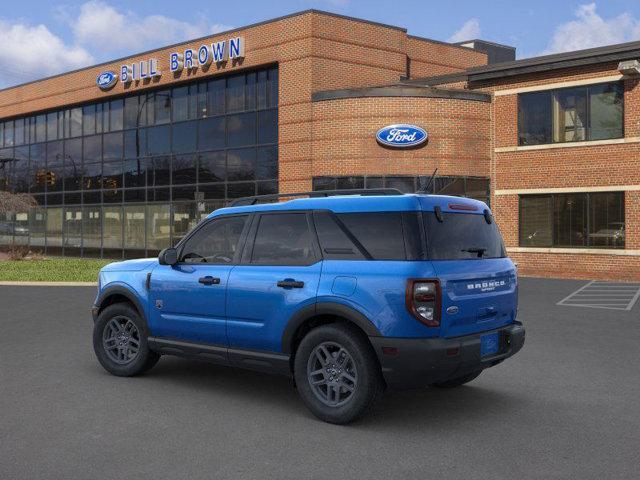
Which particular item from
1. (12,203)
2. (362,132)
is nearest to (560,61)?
(362,132)

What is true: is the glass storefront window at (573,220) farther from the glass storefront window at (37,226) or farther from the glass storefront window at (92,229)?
the glass storefront window at (37,226)

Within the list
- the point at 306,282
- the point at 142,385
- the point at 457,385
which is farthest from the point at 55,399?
Result: the point at 457,385

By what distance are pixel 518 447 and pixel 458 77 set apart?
20912 mm

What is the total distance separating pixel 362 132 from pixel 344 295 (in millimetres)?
18247

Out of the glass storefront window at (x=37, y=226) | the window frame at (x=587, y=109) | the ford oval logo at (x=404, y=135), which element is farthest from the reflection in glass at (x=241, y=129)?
the glass storefront window at (x=37, y=226)

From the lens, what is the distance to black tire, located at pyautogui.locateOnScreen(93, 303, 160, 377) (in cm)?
711

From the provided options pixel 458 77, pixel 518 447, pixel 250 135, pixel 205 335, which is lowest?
pixel 518 447

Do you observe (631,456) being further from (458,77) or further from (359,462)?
(458,77)

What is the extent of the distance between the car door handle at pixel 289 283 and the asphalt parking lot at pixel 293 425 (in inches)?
44.2

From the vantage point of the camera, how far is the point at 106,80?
101 feet

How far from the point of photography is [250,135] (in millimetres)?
26156

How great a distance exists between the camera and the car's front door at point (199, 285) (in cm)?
637

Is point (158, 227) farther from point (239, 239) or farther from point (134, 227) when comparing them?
point (239, 239)

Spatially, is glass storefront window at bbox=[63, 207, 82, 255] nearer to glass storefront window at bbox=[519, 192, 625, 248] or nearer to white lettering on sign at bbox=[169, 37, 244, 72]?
white lettering on sign at bbox=[169, 37, 244, 72]
